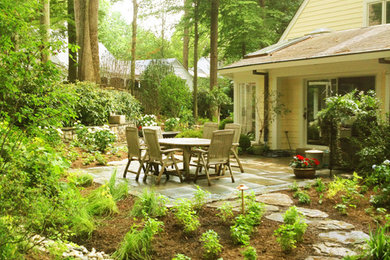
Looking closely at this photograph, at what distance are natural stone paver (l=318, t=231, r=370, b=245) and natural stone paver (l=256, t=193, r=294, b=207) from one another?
1216mm

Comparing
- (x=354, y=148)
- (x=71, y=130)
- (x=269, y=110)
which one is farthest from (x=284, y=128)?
(x=71, y=130)

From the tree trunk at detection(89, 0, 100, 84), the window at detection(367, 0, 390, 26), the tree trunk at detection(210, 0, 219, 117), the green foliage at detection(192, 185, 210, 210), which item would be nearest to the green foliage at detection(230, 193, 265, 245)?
the green foliage at detection(192, 185, 210, 210)

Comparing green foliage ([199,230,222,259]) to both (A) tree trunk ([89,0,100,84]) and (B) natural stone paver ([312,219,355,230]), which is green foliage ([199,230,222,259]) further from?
(A) tree trunk ([89,0,100,84])

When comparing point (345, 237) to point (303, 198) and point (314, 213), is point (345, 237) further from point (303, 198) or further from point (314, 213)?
point (303, 198)

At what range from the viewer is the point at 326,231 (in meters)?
4.44

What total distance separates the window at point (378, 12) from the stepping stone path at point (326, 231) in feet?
29.1

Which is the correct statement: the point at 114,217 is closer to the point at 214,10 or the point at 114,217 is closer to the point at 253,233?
the point at 253,233

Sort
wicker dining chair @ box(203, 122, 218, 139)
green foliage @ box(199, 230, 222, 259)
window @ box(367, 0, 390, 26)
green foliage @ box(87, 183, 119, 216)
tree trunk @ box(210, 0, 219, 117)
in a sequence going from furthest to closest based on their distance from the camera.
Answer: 1. tree trunk @ box(210, 0, 219, 117)
2. window @ box(367, 0, 390, 26)
3. wicker dining chair @ box(203, 122, 218, 139)
4. green foliage @ box(87, 183, 119, 216)
5. green foliage @ box(199, 230, 222, 259)

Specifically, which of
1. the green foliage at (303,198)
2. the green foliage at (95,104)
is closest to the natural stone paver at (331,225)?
the green foliage at (303,198)

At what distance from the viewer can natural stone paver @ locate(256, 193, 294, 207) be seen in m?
5.62

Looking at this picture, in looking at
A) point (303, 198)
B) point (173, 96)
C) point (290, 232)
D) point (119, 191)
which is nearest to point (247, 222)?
point (290, 232)

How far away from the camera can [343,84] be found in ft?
32.9

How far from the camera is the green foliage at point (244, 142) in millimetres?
11577

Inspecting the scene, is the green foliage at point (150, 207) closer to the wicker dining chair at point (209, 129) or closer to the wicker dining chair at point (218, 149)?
the wicker dining chair at point (218, 149)
